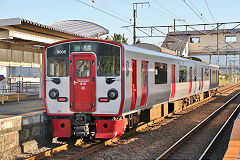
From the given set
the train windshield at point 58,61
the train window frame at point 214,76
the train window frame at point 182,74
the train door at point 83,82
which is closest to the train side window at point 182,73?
the train window frame at point 182,74

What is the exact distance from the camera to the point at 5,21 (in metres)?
11.5

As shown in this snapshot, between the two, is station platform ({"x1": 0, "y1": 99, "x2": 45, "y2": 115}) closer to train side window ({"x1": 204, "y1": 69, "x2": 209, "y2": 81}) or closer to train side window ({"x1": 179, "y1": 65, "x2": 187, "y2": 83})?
train side window ({"x1": 179, "y1": 65, "x2": 187, "y2": 83})

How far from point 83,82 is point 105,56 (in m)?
0.92

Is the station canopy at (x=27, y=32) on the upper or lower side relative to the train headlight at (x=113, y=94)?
upper

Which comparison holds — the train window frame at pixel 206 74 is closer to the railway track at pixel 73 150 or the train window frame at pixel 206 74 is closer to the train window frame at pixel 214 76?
the train window frame at pixel 214 76

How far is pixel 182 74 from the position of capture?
15242mm

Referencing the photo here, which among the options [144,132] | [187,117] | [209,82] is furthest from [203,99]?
[144,132]

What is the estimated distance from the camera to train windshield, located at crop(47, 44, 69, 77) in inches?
355

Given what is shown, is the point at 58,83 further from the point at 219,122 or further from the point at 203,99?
the point at 203,99

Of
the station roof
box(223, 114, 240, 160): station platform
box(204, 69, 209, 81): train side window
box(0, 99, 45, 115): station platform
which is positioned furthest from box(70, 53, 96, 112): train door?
the station roof

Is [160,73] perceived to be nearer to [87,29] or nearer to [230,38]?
[87,29]

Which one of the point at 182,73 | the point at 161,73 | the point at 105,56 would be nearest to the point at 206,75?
the point at 182,73

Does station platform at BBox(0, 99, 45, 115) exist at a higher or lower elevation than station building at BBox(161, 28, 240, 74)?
lower

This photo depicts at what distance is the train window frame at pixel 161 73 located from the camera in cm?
1151
